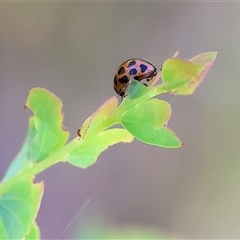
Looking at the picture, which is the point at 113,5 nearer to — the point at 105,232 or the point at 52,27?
the point at 52,27

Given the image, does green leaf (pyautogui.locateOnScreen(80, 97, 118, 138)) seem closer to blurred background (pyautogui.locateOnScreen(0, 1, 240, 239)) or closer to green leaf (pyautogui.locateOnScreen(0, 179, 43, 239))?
green leaf (pyautogui.locateOnScreen(0, 179, 43, 239))

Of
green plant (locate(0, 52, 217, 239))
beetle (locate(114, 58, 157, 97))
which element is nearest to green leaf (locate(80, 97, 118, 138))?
green plant (locate(0, 52, 217, 239))

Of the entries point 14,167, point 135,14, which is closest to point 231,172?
point 135,14

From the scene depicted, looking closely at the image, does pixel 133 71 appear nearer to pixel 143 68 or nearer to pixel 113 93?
pixel 143 68

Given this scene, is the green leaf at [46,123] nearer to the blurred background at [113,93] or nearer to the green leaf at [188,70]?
the green leaf at [188,70]

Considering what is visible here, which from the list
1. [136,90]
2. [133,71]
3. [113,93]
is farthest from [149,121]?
[113,93]

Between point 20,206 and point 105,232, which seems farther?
point 105,232
